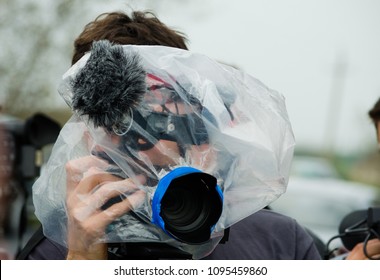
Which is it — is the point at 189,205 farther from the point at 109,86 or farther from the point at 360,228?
the point at 360,228

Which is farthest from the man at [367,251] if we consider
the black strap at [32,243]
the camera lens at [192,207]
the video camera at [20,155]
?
the video camera at [20,155]

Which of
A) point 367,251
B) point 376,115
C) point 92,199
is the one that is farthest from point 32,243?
point 376,115

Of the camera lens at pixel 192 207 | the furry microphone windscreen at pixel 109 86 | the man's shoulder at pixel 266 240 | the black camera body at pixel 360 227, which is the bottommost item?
the black camera body at pixel 360 227

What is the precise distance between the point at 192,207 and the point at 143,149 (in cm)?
12

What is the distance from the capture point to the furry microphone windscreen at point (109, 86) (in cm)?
115

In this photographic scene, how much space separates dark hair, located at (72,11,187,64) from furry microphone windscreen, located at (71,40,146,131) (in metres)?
0.23

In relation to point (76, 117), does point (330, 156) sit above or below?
below

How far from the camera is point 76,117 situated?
123cm

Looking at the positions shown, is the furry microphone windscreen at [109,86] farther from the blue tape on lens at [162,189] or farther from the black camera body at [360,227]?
the black camera body at [360,227]

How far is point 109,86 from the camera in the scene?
115 cm

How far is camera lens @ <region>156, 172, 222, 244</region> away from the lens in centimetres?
116
